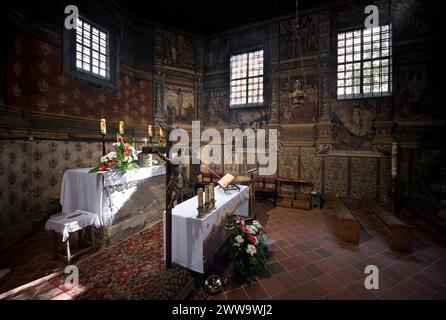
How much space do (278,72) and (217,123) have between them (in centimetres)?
397

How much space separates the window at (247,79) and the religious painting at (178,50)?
7.89ft

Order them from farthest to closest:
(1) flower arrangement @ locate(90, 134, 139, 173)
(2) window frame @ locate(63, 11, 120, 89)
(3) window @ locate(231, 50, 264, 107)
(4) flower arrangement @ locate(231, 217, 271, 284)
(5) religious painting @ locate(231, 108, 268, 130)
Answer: (3) window @ locate(231, 50, 264, 107), (5) religious painting @ locate(231, 108, 268, 130), (2) window frame @ locate(63, 11, 120, 89), (1) flower arrangement @ locate(90, 134, 139, 173), (4) flower arrangement @ locate(231, 217, 271, 284)

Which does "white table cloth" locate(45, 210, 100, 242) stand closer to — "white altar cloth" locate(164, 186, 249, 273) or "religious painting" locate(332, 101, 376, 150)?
"white altar cloth" locate(164, 186, 249, 273)

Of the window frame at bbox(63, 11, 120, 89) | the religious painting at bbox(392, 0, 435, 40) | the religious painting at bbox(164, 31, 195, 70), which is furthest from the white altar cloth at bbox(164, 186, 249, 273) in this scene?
the religious painting at bbox(392, 0, 435, 40)

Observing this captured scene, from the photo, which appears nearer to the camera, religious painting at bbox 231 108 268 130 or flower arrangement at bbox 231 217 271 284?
flower arrangement at bbox 231 217 271 284

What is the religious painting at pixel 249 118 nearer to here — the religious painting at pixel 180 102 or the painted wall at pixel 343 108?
the painted wall at pixel 343 108

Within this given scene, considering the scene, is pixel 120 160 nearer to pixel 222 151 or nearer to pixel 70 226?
pixel 70 226

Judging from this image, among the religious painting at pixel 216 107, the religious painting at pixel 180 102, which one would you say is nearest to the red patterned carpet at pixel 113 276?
the religious painting at pixel 180 102

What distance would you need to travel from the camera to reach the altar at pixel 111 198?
164 inches

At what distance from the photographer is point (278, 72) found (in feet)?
30.8

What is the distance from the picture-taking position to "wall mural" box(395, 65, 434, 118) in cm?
730

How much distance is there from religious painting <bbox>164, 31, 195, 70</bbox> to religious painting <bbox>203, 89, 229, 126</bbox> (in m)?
1.97

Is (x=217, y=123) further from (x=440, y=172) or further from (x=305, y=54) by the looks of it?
(x=440, y=172)

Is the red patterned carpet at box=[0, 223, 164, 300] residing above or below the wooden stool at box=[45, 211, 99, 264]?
below
